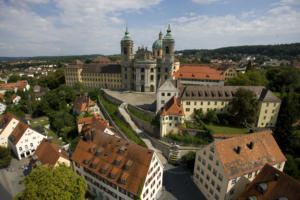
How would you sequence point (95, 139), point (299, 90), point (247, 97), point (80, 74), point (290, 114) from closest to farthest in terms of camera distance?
point (95, 139), point (290, 114), point (247, 97), point (299, 90), point (80, 74)

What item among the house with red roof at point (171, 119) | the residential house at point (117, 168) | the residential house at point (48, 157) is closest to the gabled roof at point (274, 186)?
the residential house at point (117, 168)

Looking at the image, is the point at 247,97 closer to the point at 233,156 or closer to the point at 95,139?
the point at 233,156

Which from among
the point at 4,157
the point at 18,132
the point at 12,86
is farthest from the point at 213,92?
the point at 12,86

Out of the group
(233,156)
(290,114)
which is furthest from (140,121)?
(290,114)

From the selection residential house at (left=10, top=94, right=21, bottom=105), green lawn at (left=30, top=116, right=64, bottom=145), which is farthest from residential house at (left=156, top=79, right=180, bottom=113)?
residential house at (left=10, top=94, right=21, bottom=105)

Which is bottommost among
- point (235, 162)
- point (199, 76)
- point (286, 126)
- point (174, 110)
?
point (235, 162)

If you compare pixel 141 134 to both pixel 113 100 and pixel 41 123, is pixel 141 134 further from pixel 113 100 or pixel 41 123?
pixel 41 123

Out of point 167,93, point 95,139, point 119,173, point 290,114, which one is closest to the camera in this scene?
point 119,173
